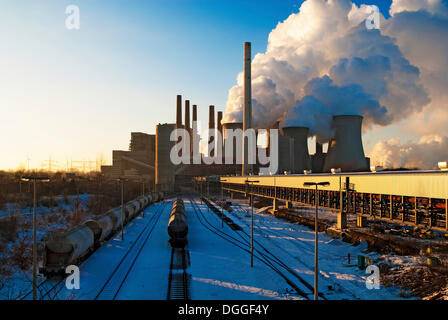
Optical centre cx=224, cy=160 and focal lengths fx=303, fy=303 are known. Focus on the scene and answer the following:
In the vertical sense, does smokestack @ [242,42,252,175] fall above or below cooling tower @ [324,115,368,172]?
above

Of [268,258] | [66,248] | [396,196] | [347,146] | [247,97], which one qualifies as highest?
[247,97]

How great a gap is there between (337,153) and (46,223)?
165 ft

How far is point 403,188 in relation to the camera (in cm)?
1980

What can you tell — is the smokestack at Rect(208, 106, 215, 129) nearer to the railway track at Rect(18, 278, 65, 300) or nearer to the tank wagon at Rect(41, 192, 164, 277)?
the tank wagon at Rect(41, 192, 164, 277)

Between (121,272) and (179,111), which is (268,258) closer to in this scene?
(121,272)

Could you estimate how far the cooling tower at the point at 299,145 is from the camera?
6806cm

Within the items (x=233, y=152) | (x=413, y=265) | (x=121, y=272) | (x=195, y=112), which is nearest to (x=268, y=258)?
(x=413, y=265)

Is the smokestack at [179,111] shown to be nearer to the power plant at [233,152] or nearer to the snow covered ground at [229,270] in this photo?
the power plant at [233,152]

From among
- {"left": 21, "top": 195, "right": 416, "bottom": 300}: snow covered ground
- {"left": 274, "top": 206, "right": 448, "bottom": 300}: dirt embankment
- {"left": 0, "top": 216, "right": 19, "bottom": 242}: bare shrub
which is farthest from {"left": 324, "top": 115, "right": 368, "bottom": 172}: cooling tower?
{"left": 0, "top": 216, "right": 19, "bottom": 242}: bare shrub

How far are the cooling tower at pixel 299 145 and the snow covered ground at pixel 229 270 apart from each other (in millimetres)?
37910

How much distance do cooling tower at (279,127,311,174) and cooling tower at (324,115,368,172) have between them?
7711mm

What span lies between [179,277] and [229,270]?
11.6ft

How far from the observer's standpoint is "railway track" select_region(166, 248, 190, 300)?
51.5ft

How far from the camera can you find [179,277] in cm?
1847
